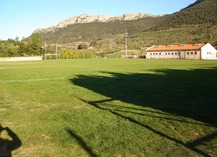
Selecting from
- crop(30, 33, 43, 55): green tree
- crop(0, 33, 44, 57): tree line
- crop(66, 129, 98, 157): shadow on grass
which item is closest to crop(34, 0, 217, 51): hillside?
crop(30, 33, 43, 55): green tree

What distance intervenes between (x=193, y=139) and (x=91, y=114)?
3448mm

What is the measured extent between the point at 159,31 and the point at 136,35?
1328 cm

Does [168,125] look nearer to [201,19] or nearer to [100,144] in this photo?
[100,144]

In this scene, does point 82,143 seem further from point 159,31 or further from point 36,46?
point 159,31

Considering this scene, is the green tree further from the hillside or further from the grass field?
the grass field

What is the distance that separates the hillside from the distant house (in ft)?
74.3

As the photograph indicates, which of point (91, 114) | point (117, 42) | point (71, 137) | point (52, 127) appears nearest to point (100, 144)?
point (71, 137)

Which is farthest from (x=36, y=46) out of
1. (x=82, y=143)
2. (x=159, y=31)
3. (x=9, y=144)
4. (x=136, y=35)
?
(x=82, y=143)

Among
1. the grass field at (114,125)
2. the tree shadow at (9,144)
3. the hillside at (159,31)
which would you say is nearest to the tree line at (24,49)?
the hillside at (159,31)

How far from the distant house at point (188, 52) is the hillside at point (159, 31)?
22646mm

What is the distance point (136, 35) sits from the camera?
150 m

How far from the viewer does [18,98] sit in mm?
12008

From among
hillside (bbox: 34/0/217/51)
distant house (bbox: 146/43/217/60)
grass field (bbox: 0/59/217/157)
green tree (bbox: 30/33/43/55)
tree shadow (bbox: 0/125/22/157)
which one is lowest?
tree shadow (bbox: 0/125/22/157)

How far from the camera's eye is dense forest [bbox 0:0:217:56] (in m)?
87.1
